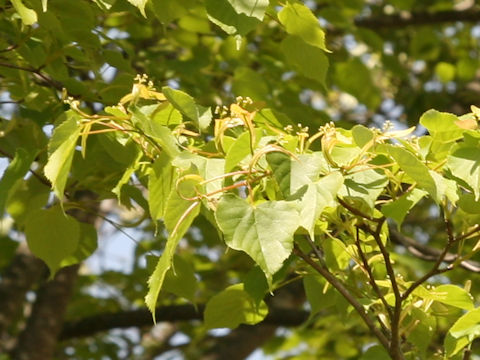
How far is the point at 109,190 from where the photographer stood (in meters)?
1.77

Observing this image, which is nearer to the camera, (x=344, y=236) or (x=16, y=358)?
(x=344, y=236)

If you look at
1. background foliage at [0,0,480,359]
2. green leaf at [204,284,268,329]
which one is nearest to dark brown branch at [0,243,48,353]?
background foliage at [0,0,480,359]

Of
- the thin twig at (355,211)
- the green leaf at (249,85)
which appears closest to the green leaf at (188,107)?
A: the thin twig at (355,211)

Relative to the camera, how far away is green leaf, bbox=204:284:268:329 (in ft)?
5.63

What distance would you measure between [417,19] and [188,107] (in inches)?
98.4

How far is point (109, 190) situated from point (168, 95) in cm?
51

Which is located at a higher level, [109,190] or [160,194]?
[160,194]

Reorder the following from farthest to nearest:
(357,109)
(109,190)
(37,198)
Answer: (357,109) → (37,198) → (109,190)

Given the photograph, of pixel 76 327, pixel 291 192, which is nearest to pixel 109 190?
pixel 291 192

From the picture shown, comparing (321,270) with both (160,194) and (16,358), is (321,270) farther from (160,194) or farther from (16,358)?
(16,358)

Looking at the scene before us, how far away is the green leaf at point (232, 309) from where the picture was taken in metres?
1.72

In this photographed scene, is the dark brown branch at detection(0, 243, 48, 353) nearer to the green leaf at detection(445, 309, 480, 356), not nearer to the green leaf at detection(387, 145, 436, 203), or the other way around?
the green leaf at detection(445, 309, 480, 356)

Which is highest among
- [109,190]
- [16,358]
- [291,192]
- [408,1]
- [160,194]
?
[291,192]

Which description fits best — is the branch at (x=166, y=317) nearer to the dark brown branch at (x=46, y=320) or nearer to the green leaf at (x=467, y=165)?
the dark brown branch at (x=46, y=320)
